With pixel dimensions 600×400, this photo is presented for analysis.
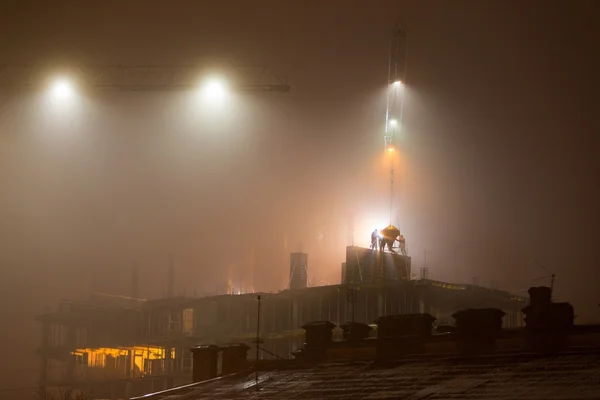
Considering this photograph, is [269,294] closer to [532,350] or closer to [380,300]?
[380,300]

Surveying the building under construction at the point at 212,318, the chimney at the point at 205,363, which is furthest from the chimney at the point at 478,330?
the building under construction at the point at 212,318

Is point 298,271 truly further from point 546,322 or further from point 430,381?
point 430,381

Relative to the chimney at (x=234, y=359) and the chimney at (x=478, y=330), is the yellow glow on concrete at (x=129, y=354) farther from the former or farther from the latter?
the chimney at (x=478, y=330)

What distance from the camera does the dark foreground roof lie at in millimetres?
23344

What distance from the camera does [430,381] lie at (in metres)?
27.0

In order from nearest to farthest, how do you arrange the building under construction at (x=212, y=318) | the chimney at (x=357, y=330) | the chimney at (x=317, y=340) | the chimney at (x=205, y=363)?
the chimney at (x=357, y=330) < the chimney at (x=317, y=340) < the chimney at (x=205, y=363) < the building under construction at (x=212, y=318)

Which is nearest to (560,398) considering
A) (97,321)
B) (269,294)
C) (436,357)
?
(436,357)

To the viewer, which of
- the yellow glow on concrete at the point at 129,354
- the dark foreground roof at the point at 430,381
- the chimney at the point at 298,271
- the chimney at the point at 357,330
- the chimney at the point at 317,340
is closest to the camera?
the dark foreground roof at the point at 430,381

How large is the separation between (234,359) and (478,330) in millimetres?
10993

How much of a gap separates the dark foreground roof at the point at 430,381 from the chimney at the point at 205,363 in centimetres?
239

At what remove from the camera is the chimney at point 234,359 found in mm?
36438

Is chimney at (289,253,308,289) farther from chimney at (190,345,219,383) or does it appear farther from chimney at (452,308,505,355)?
chimney at (452,308,505,355)

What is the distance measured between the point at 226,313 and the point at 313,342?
3525 centimetres

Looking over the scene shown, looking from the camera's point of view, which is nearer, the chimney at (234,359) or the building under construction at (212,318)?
the chimney at (234,359)
